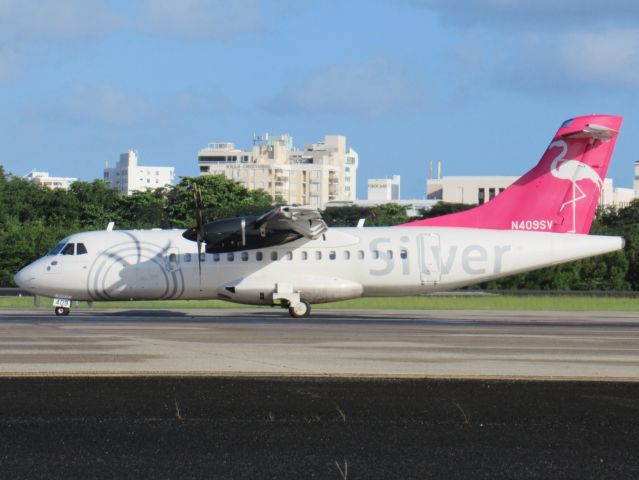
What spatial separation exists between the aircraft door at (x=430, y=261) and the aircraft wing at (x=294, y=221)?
3.50 meters

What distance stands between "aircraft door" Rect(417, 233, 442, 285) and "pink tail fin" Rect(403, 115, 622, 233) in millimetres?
2571

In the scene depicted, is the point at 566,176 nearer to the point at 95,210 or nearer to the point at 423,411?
the point at 423,411

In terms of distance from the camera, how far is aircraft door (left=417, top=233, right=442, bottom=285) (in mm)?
32906

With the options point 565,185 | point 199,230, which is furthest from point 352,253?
point 565,185

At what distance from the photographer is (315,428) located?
11.0m

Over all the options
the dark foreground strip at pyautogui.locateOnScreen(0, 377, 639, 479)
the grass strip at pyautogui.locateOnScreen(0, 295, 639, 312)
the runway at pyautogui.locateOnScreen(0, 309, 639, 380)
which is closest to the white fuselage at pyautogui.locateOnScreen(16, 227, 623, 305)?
the runway at pyautogui.locateOnScreen(0, 309, 639, 380)

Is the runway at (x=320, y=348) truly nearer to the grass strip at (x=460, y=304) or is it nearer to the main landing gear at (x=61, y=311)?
the main landing gear at (x=61, y=311)

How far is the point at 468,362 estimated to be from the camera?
59.0 feet

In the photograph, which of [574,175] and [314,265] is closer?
[314,265]

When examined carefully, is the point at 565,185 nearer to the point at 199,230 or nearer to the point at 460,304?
the point at 199,230

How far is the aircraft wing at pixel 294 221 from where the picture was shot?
31.7 metres

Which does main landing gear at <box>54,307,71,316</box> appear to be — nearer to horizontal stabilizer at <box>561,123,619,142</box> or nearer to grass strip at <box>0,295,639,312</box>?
grass strip at <box>0,295,639,312</box>

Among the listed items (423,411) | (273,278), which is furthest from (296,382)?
(273,278)

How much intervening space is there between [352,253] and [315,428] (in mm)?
22535
